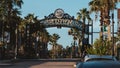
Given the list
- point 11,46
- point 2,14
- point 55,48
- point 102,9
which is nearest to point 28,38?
point 11,46

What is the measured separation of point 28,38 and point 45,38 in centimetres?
4579

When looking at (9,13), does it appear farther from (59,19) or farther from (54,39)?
(54,39)

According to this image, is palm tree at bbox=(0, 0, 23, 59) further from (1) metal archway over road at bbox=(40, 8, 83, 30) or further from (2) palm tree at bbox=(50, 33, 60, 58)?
(2) palm tree at bbox=(50, 33, 60, 58)

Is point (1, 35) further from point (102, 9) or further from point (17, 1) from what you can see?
point (102, 9)

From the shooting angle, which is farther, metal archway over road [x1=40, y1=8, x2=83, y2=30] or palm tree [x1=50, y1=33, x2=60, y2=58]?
palm tree [x1=50, y1=33, x2=60, y2=58]

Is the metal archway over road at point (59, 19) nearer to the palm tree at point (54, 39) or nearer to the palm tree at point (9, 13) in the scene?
the palm tree at point (9, 13)

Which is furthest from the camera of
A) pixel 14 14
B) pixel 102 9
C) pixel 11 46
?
pixel 11 46

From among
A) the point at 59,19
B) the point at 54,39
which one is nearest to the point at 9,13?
the point at 59,19

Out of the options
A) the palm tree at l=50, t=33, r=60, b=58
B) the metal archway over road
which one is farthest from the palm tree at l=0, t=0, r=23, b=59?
the palm tree at l=50, t=33, r=60, b=58

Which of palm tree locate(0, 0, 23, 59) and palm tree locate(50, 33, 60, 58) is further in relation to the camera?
palm tree locate(50, 33, 60, 58)

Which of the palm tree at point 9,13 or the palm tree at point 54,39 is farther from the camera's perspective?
the palm tree at point 54,39

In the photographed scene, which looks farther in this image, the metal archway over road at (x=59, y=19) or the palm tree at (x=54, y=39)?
the palm tree at (x=54, y=39)

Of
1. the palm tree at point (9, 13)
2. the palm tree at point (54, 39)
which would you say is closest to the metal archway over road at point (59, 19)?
the palm tree at point (9, 13)

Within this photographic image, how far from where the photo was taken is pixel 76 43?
131875 mm
